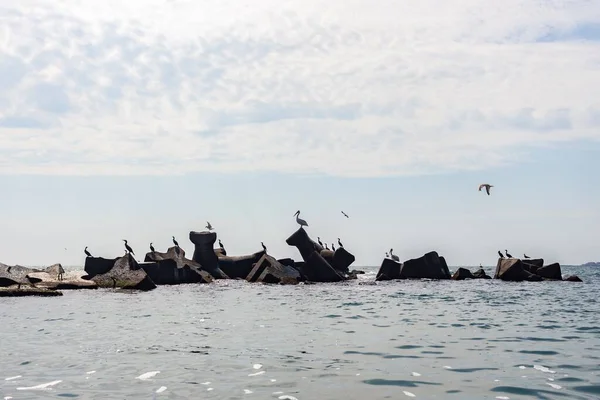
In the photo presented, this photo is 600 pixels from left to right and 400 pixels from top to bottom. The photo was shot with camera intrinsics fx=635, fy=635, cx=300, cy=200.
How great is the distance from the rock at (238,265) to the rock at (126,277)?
1432 centimetres

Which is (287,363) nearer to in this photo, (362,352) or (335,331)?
(362,352)

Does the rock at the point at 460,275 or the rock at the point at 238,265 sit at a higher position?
the rock at the point at 238,265

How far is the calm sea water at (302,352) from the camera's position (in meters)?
10.6

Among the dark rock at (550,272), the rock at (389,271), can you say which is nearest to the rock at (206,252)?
the rock at (389,271)

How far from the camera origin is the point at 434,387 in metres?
10.6

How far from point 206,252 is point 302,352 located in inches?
1568

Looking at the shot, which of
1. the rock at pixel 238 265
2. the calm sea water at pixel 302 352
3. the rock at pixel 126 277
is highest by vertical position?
the rock at pixel 238 265

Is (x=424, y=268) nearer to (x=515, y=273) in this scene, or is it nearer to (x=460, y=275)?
(x=460, y=275)

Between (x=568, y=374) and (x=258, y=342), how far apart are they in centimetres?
765


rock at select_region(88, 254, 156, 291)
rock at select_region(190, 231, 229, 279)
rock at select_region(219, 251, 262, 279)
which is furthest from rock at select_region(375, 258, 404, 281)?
rock at select_region(88, 254, 156, 291)

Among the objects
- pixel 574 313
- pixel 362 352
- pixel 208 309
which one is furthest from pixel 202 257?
pixel 362 352

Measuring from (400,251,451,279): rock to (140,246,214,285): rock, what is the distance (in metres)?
16.7

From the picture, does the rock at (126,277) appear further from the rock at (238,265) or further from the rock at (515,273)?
the rock at (515,273)

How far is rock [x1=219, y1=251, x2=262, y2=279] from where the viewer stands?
55812 millimetres
